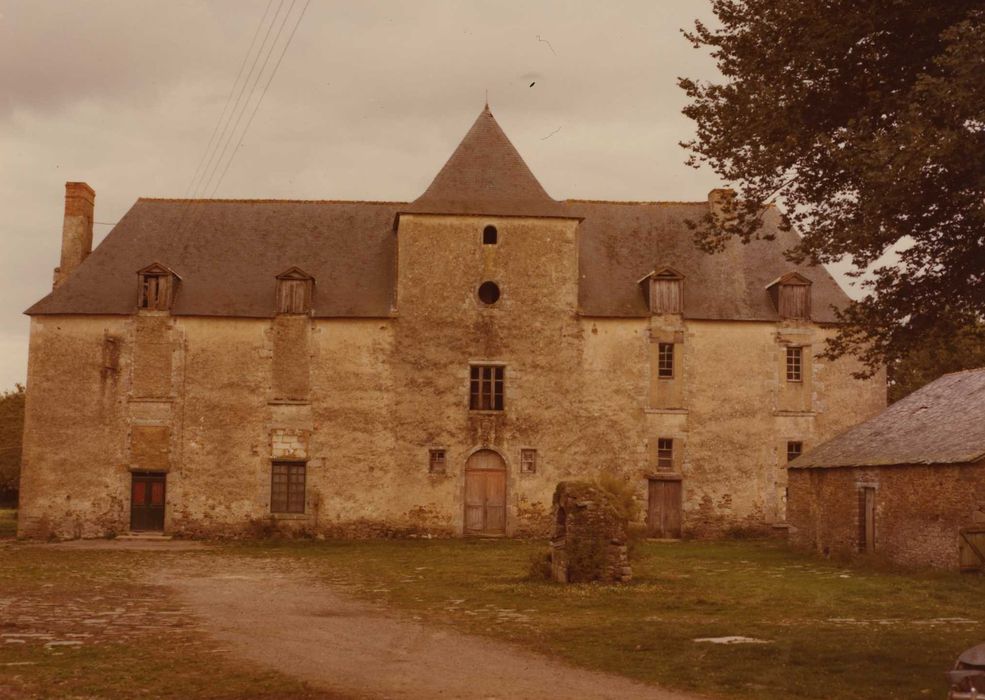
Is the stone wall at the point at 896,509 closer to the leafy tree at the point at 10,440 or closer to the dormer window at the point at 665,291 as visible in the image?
the dormer window at the point at 665,291

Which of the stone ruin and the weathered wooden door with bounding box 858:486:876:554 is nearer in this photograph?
the stone ruin

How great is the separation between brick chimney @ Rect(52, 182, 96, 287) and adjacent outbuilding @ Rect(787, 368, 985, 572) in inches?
875

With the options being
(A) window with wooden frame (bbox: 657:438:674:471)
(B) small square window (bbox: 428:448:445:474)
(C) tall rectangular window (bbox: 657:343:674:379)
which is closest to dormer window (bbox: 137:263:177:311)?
(B) small square window (bbox: 428:448:445:474)

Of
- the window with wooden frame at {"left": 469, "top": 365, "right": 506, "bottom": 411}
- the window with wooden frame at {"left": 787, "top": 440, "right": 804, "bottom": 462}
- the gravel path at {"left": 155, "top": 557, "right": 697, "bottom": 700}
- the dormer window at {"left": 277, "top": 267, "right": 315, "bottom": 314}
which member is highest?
the dormer window at {"left": 277, "top": 267, "right": 315, "bottom": 314}

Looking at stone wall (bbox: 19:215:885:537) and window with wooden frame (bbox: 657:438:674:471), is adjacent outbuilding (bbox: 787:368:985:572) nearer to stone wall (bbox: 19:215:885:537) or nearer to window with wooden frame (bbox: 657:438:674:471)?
window with wooden frame (bbox: 657:438:674:471)

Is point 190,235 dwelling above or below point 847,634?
above

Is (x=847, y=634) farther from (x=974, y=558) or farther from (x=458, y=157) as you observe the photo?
(x=458, y=157)

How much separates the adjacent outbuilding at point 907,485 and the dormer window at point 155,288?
18.2 meters

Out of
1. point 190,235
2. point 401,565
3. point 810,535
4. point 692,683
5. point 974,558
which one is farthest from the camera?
point 190,235

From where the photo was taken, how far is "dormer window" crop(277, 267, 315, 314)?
3328cm

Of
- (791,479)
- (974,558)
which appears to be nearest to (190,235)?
(791,479)

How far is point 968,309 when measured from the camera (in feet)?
41.1

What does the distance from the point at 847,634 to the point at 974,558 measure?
859 cm

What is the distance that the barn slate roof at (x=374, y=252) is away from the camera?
110ft
